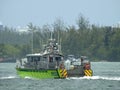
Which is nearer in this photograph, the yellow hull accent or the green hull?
the yellow hull accent

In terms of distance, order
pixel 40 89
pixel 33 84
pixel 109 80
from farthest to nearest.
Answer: pixel 109 80, pixel 33 84, pixel 40 89

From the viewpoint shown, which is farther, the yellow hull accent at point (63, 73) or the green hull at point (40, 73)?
the green hull at point (40, 73)

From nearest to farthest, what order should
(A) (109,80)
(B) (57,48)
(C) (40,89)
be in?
(C) (40,89) → (A) (109,80) → (B) (57,48)

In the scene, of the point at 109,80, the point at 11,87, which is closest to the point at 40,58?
the point at 109,80

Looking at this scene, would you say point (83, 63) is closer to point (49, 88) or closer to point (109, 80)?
point (109, 80)

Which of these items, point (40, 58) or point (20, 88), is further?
point (40, 58)

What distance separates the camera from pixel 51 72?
8562 cm

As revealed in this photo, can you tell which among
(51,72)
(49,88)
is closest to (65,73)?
(51,72)

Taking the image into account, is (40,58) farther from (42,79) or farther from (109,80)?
(109,80)

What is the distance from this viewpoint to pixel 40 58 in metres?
89.0

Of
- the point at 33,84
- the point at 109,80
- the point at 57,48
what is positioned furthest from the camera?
the point at 57,48

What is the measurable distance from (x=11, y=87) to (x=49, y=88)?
4150 millimetres

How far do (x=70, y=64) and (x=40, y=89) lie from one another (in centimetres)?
1978

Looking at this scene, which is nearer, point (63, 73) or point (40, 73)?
point (63, 73)
